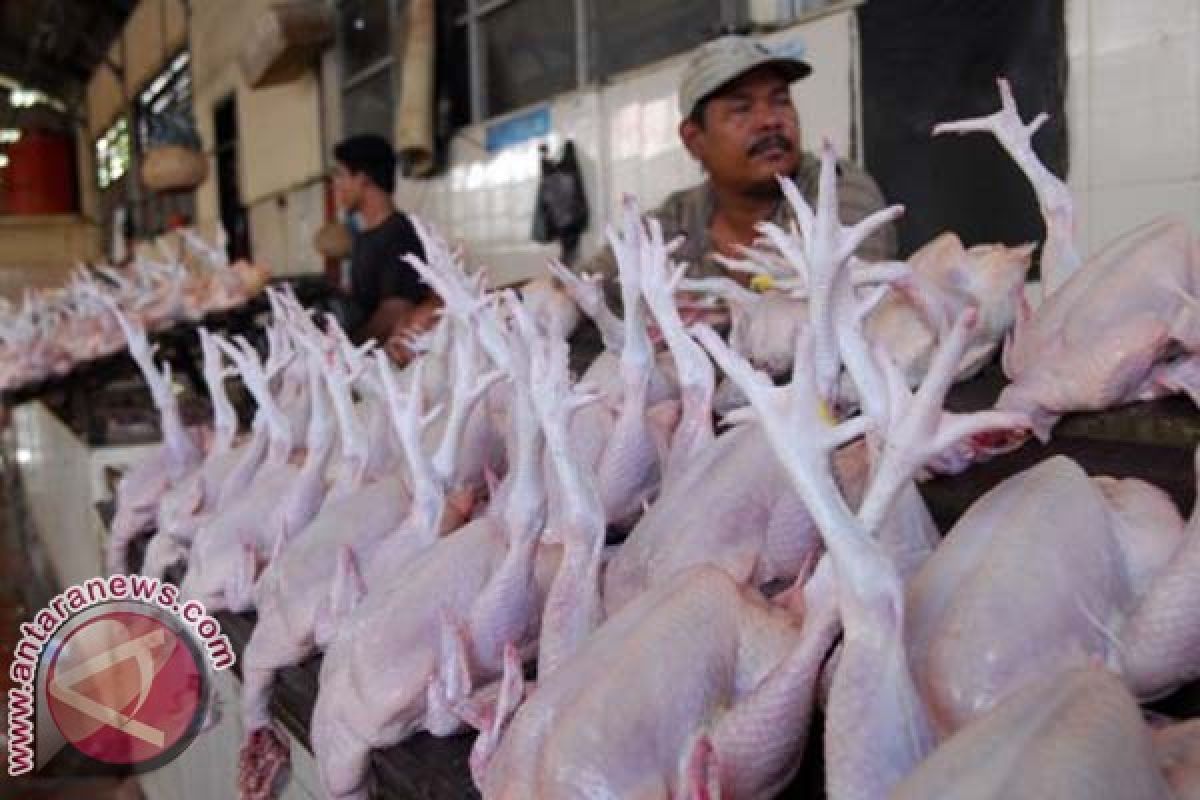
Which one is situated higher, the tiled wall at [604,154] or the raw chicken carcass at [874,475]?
the tiled wall at [604,154]

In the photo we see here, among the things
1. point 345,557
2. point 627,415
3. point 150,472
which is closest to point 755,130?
point 627,415

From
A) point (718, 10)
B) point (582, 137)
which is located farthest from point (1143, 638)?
point (582, 137)

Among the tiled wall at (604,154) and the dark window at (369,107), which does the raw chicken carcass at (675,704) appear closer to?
the tiled wall at (604,154)

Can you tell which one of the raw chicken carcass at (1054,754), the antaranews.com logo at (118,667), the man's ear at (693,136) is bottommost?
the antaranews.com logo at (118,667)

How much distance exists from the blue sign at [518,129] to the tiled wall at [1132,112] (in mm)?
3652

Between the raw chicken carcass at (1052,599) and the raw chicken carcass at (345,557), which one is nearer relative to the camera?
the raw chicken carcass at (1052,599)

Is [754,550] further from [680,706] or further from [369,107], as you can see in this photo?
[369,107]

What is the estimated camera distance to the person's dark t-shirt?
5199mm

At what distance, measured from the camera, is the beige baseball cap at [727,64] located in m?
3.38

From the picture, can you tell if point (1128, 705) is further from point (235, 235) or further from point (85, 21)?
point (85, 21)

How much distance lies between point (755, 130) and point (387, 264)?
2278 mm

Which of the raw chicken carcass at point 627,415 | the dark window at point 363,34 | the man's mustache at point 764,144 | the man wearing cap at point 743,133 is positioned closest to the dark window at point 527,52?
the dark window at point 363,34

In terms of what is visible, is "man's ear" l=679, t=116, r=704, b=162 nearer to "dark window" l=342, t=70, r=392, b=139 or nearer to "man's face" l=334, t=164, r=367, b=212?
"man's face" l=334, t=164, r=367, b=212

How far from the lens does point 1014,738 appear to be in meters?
0.90
